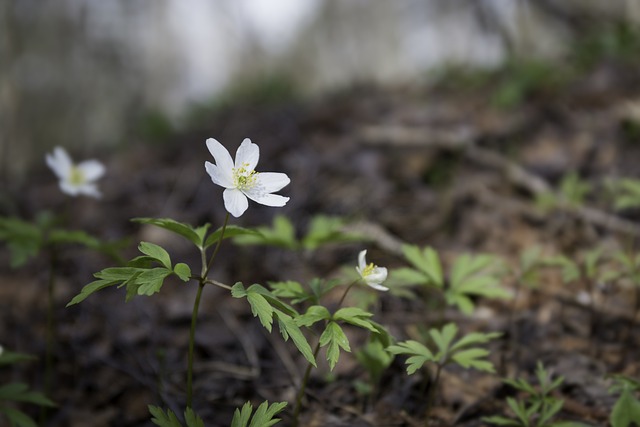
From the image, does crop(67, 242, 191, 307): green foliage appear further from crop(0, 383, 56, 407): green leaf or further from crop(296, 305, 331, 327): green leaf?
crop(0, 383, 56, 407): green leaf

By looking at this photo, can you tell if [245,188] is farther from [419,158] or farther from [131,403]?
[419,158]

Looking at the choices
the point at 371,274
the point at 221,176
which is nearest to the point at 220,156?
the point at 221,176

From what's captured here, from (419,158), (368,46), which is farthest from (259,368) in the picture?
(368,46)

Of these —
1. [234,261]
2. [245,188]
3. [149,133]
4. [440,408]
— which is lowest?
[149,133]

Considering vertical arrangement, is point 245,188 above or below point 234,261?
above

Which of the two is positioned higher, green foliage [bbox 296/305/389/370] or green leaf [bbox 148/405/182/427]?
green foliage [bbox 296/305/389/370]

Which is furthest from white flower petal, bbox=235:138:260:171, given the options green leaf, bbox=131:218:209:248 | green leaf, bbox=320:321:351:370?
green leaf, bbox=320:321:351:370
